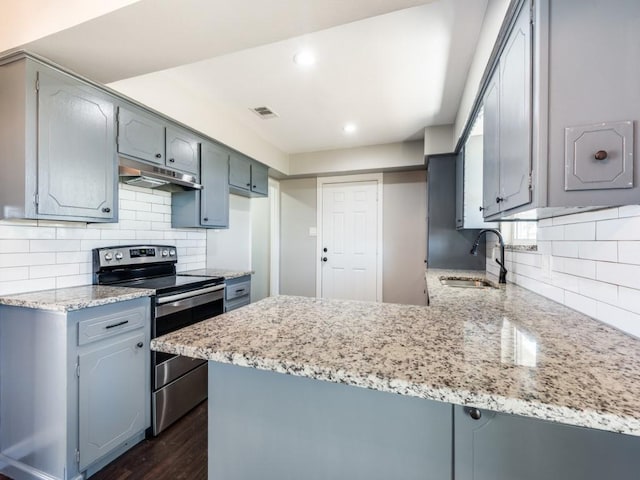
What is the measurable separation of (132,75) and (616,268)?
8.16ft

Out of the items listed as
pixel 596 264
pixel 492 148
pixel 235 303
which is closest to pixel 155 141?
pixel 235 303

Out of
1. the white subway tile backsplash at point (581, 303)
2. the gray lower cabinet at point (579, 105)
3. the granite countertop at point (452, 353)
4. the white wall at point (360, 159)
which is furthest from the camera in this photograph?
the white wall at point (360, 159)

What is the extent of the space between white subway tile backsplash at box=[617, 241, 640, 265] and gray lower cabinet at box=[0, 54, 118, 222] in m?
2.53

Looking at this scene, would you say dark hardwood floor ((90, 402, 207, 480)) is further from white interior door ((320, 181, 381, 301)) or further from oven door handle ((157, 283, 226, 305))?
white interior door ((320, 181, 381, 301))

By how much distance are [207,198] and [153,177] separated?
647 mm

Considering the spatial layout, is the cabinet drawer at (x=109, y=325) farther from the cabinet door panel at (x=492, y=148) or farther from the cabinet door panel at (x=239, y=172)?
the cabinet door panel at (x=492, y=148)

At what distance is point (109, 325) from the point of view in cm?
159

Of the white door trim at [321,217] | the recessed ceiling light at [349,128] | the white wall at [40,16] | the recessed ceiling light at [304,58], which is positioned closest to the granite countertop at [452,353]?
the white wall at [40,16]

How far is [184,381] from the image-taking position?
6.77 ft

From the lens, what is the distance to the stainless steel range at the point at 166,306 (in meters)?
1.87

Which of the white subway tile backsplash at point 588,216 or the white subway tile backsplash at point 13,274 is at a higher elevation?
the white subway tile backsplash at point 588,216

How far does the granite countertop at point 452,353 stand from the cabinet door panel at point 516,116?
1.56ft

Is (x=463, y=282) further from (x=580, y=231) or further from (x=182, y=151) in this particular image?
(x=182, y=151)

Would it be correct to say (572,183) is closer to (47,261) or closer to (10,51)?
(10,51)
